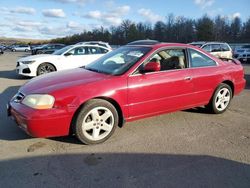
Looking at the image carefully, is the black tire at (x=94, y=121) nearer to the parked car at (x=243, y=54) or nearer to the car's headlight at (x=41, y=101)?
the car's headlight at (x=41, y=101)

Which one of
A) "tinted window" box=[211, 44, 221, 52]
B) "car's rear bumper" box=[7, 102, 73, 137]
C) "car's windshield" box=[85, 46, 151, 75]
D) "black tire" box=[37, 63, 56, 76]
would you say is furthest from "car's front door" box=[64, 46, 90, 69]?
"tinted window" box=[211, 44, 221, 52]

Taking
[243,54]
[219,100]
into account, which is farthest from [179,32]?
[219,100]

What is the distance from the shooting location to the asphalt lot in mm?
3129

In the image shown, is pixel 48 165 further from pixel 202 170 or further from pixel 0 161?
pixel 202 170

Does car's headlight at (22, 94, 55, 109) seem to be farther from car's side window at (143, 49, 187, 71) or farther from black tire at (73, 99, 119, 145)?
car's side window at (143, 49, 187, 71)

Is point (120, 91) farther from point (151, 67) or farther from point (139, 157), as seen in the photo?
point (139, 157)

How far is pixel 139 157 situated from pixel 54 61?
8.29 m

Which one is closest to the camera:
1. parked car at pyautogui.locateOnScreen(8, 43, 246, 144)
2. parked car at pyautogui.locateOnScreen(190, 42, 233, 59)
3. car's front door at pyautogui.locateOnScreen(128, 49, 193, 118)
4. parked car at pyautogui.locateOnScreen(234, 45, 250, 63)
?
parked car at pyautogui.locateOnScreen(8, 43, 246, 144)

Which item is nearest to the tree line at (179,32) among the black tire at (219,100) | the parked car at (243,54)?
the parked car at (243,54)

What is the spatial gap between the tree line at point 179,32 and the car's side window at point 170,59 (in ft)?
213

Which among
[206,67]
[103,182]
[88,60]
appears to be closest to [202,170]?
[103,182]

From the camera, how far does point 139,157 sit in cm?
371

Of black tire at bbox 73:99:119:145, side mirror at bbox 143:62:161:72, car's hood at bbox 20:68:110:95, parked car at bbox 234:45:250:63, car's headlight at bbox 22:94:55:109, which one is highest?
parked car at bbox 234:45:250:63

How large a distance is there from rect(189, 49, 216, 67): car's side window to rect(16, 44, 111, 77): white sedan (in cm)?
700
